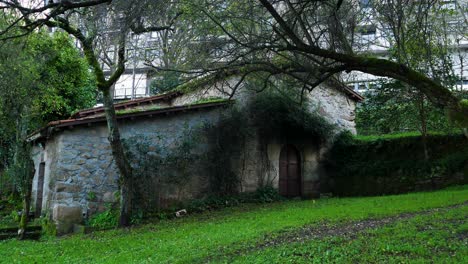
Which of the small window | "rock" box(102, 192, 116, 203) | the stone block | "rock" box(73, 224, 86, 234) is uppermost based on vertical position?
the small window

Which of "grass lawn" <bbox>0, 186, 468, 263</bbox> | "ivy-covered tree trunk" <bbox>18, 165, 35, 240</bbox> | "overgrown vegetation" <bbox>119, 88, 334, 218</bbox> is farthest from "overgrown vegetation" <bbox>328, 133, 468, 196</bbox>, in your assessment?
"ivy-covered tree trunk" <bbox>18, 165, 35, 240</bbox>

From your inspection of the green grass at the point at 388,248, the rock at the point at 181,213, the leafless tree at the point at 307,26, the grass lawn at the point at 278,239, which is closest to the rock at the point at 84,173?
the grass lawn at the point at 278,239

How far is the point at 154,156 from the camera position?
12.5 metres

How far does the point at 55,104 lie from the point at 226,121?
7404 millimetres

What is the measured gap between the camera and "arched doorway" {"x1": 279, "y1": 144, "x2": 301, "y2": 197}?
52.7 feet

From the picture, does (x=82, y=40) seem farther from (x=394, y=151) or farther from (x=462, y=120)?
(x=394, y=151)

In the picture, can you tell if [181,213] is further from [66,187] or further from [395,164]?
[395,164]

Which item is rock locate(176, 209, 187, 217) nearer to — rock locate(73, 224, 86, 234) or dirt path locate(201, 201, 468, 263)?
rock locate(73, 224, 86, 234)

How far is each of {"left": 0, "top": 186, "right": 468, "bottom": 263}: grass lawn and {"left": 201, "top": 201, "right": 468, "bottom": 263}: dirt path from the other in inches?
1.7

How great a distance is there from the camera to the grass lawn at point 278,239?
618cm

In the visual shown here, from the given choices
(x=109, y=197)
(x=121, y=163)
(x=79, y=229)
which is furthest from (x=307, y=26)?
(x=79, y=229)

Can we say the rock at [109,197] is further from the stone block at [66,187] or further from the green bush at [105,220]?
the stone block at [66,187]

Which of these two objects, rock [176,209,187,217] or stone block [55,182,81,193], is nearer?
stone block [55,182,81,193]

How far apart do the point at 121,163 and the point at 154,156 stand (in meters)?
1.96
